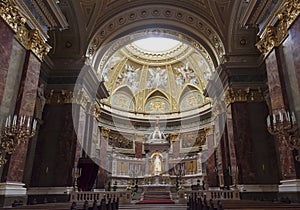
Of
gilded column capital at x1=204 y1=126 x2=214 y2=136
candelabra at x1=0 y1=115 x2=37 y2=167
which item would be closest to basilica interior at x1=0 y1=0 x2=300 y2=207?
candelabra at x1=0 y1=115 x2=37 y2=167

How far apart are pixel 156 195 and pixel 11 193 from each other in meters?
Result: 10.0

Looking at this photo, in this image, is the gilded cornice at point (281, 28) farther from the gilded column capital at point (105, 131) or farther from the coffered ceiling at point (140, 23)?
the gilded column capital at point (105, 131)

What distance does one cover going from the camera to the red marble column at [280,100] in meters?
6.20

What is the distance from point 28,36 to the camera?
7020 mm

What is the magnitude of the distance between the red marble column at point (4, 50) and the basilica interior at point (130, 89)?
0.02m

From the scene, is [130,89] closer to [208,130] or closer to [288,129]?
[208,130]

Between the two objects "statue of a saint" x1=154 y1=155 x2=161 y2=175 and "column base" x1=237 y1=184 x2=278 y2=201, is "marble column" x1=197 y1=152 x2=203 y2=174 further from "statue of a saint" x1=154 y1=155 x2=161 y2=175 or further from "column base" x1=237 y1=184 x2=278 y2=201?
"column base" x1=237 y1=184 x2=278 y2=201

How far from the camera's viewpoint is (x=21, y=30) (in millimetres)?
6625

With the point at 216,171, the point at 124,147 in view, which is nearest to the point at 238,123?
the point at 216,171

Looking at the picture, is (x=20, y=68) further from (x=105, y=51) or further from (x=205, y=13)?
(x=205, y=13)

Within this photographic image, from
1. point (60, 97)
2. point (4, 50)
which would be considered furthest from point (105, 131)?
point (4, 50)

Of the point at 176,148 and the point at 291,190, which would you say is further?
the point at 176,148

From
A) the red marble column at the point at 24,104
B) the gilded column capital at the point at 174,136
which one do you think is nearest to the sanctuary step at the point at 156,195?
the gilded column capital at the point at 174,136

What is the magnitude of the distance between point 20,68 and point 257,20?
7.09 metres
